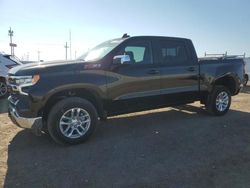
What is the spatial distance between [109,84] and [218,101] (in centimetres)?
342

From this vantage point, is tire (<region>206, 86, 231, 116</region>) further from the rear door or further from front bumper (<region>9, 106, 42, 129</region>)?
front bumper (<region>9, 106, 42, 129</region>)

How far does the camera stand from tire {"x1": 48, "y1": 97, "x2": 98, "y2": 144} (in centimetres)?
546

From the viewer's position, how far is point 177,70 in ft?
23.3

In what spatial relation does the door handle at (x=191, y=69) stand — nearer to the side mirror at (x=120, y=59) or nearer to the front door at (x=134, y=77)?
the front door at (x=134, y=77)

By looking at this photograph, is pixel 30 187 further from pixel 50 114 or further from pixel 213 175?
pixel 213 175

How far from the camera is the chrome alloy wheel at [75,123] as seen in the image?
5.57 meters

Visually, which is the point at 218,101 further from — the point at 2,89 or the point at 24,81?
the point at 2,89

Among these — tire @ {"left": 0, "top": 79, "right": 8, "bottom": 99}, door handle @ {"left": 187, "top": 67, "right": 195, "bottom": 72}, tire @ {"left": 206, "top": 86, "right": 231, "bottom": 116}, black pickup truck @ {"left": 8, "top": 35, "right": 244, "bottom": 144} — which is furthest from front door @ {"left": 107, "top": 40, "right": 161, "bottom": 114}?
tire @ {"left": 0, "top": 79, "right": 8, "bottom": 99}

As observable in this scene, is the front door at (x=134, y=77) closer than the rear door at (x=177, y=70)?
Yes

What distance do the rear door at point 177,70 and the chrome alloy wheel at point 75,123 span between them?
6.49 feet

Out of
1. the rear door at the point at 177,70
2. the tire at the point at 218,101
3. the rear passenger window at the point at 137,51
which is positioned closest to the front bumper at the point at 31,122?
the rear passenger window at the point at 137,51

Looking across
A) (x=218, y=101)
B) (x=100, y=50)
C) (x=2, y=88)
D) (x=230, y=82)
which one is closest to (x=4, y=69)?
(x=2, y=88)

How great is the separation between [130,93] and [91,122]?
1052 millimetres

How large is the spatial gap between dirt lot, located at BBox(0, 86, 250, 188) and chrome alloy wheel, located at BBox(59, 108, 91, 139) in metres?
0.25
